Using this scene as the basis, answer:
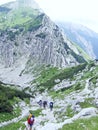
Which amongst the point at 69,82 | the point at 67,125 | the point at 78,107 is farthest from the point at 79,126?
the point at 69,82

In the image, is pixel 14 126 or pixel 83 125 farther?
pixel 14 126

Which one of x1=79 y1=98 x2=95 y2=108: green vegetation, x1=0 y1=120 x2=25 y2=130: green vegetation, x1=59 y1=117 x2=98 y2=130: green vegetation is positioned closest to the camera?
x1=59 y1=117 x2=98 y2=130: green vegetation

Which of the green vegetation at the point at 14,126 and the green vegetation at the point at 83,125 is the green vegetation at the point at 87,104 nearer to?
the green vegetation at the point at 14,126

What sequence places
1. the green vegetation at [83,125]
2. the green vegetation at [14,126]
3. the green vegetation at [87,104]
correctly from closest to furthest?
the green vegetation at [83,125], the green vegetation at [14,126], the green vegetation at [87,104]

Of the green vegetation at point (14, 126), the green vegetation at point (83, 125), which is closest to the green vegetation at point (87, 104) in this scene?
the green vegetation at point (14, 126)

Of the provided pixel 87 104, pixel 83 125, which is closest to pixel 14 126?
pixel 83 125

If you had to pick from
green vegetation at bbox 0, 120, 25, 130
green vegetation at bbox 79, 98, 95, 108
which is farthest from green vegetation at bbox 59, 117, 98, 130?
green vegetation at bbox 79, 98, 95, 108

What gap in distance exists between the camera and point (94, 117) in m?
43.3

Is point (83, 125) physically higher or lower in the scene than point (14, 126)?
higher

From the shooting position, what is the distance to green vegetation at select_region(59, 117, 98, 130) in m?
38.3

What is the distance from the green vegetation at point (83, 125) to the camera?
38281 mm

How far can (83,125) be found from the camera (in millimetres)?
38938

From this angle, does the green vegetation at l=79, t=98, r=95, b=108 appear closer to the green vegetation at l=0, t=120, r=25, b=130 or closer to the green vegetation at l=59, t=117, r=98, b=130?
the green vegetation at l=0, t=120, r=25, b=130

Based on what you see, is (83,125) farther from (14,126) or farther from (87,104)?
(87,104)
